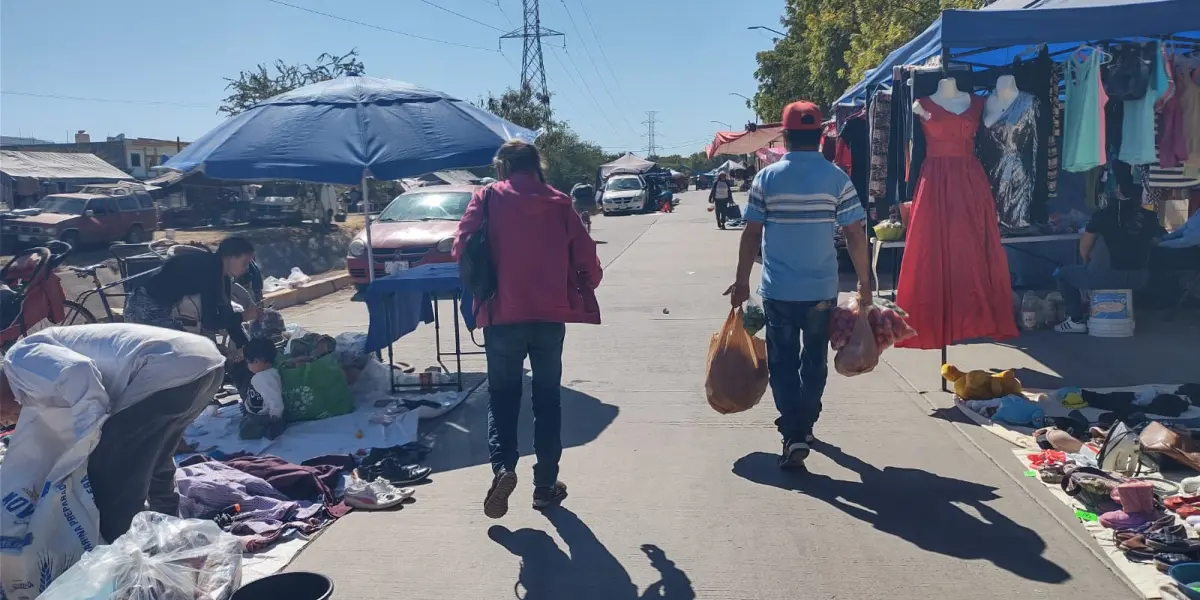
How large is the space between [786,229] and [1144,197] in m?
5.74

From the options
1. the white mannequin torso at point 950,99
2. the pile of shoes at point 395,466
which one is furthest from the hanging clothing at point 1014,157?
the pile of shoes at point 395,466

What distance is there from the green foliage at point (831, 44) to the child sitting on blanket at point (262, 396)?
43.0 feet

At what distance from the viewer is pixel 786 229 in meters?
5.39

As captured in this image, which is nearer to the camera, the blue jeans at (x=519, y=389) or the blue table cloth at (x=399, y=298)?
the blue jeans at (x=519, y=389)

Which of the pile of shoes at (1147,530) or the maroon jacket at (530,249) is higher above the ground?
the maroon jacket at (530,249)

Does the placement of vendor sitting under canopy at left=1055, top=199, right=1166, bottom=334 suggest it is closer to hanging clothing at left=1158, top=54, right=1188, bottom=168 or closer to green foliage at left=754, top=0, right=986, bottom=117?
hanging clothing at left=1158, top=54, right=1188, bottom=168

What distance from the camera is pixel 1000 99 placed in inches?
297

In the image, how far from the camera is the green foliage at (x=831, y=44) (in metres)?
17.8

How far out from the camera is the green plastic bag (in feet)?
22.7

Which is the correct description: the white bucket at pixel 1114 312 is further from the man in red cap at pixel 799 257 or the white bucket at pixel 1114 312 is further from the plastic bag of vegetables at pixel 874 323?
the man in red cap at pixel 799 257

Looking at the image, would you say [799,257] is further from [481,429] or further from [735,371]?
[481,429]

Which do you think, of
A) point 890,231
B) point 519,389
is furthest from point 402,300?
point 890,231

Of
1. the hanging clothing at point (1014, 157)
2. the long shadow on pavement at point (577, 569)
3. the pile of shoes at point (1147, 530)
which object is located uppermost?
the hanging clothing at point (1014, 157)

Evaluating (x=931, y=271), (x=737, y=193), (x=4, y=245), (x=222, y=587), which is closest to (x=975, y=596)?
(x=222, y=587)
